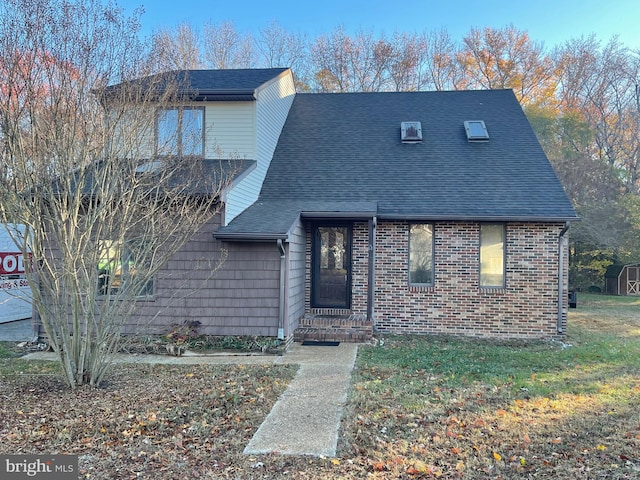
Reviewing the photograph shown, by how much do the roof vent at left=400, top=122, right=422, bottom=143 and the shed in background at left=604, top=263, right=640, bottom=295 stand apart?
1335 cm

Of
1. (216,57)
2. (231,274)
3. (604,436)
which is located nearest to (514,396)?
(604,436)

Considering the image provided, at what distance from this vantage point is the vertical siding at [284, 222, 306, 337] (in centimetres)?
836

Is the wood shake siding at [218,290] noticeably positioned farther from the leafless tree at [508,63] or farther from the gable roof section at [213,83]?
the leafless tree at [508,63]

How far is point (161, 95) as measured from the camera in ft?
23.0

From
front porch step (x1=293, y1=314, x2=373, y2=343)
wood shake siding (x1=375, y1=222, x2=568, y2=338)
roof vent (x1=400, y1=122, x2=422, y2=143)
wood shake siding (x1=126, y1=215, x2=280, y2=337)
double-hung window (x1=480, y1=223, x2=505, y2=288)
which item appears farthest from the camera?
roof vent (x1=400, y1=122, x2=422, y2=143)

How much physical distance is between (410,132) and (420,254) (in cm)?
383

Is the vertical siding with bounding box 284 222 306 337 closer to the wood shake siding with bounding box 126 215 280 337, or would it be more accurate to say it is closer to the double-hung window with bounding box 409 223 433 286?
the wood shake siding with bounding box 126 215 280 337

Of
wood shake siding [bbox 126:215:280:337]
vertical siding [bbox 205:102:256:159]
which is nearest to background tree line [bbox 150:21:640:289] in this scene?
vertical siding [bbox 205:102:256:159]

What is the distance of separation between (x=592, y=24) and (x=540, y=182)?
18847 mm

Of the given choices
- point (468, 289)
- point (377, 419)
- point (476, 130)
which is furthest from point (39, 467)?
point (476, 130)

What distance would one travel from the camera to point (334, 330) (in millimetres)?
8953

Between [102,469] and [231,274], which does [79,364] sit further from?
[231,274]

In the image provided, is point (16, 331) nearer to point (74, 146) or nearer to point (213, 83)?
point (74, 146)

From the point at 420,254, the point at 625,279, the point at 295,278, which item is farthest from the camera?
the point at 625,279
